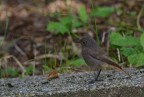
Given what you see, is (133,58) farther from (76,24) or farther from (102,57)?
(76,24)

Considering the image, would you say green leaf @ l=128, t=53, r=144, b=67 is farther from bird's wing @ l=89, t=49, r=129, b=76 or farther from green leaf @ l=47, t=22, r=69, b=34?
green leaf @ l=47, t=22, r=69, b=34

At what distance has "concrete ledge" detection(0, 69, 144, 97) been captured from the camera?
207 inches

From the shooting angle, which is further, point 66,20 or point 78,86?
point 66,20

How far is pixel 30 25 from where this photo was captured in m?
9.76

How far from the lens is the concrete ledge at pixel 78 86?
17.2ft

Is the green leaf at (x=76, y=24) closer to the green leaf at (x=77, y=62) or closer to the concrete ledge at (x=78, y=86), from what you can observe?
the green leaf at (x=77, y=62)

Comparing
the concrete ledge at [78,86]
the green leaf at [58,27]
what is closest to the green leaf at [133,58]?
the concrete ledge at [78,86]

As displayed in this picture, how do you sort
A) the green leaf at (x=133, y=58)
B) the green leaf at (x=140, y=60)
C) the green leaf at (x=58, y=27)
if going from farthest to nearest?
the green leaf at (x=58, y=27) < the green leaf at (x=133, y=58) < the green leaf at (x=140, y=60)

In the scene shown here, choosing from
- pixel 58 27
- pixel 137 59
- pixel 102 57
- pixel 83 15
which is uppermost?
pixel 83 15

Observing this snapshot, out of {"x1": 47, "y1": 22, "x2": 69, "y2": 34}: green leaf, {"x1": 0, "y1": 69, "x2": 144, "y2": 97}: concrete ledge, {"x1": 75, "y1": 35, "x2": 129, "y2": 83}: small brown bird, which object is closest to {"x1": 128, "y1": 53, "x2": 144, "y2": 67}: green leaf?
{"x1": 0, "y1": 69, "x2": 144, "y2": 97}: concrete ledge

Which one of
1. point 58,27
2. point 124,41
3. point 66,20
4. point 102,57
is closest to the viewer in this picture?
point 102,57

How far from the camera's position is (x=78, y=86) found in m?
5.47

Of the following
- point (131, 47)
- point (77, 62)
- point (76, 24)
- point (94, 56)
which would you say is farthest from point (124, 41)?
point (76, 24)

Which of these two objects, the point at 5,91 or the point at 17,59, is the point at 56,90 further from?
the point at 17,59
